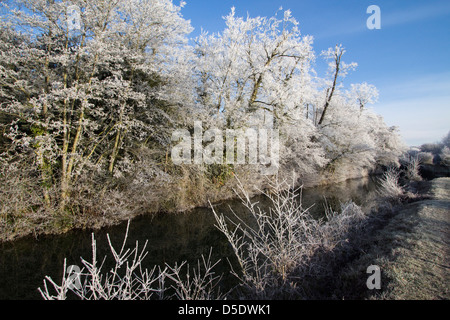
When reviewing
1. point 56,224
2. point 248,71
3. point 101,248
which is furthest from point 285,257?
point 248,71

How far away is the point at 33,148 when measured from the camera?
771cm

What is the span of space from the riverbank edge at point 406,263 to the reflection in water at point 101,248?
2514mm

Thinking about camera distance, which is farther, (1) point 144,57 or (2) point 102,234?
(1) point 144,57

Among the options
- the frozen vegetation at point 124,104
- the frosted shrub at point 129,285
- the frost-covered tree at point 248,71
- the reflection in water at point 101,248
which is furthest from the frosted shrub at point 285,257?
the frost-covered tree at point 248,71

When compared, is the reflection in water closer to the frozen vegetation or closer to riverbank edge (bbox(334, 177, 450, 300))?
the frozen vegetation

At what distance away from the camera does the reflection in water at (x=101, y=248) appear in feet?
17.6

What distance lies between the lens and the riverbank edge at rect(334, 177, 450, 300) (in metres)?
3.35

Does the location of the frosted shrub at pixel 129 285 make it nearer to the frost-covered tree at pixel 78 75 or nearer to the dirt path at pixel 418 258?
the dirt path at pixel 418 258

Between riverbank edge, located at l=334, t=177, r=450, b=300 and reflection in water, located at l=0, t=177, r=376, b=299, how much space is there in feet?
8.25

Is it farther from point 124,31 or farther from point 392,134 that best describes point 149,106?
point 392,134

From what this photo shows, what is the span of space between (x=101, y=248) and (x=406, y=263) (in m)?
7.83
